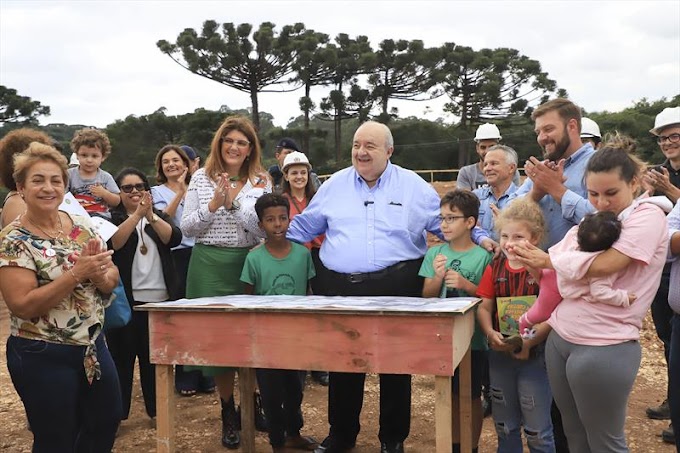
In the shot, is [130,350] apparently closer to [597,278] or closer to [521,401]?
[521,401]

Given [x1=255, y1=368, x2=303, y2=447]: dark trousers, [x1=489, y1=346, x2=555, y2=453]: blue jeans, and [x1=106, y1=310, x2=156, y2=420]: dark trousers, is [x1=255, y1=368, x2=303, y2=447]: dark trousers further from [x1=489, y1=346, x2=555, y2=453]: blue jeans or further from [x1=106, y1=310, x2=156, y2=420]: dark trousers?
[x1=489, y1=346, x2=555, y2=453]: blue jeans

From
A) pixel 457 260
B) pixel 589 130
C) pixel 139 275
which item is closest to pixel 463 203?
pixel 457 260

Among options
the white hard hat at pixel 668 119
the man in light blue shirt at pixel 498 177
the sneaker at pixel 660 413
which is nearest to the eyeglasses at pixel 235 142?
the man in light blue shirt at pixel 498 177

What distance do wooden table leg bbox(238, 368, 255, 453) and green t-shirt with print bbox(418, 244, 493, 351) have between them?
1199 mm

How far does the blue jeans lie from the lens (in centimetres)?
304

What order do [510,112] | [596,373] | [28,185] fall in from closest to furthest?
[596,373] → [28,185] → [510,112]

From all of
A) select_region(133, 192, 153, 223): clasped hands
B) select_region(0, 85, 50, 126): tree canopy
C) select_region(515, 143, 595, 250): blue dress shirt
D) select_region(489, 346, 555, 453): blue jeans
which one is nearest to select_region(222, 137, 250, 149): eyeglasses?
select_region(133, 192, 153, 223): clasped hands

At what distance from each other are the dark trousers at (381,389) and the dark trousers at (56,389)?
130 centimetres

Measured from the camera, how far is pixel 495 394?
10.3ft

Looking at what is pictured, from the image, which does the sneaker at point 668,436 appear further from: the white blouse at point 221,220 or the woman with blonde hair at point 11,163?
the woman with blonde hair at point 11,163

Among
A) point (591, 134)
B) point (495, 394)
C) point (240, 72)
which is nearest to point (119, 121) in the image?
point (240, 72)

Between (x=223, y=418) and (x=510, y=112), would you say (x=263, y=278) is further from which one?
(x=510, y=112)

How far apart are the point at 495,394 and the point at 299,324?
111 centimetres

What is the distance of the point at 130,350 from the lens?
431cm
